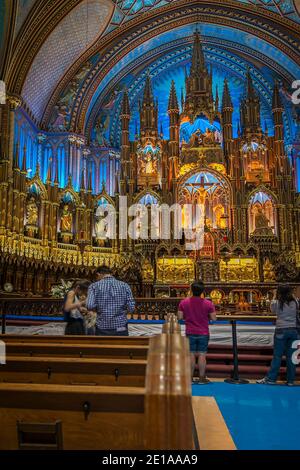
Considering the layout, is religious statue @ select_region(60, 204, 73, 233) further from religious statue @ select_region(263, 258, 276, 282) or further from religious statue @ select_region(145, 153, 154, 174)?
religious statue @ select_region(263, 258, 276, 282)

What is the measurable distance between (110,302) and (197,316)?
1428mm

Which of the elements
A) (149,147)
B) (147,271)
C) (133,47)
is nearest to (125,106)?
(149,147)

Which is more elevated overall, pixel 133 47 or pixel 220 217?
pixel 133 47

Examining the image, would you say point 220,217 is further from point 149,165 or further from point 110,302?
point 110,302

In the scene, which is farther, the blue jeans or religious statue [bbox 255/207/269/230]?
religious statue [bbox 255/207/269/230]

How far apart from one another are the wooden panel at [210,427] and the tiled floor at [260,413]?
341 millimetres

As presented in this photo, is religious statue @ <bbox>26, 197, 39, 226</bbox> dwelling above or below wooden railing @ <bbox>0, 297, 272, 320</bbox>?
above

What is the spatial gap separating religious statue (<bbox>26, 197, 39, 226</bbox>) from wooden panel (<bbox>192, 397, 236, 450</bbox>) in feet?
52.4

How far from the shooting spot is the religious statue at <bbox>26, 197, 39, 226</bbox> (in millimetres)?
18516

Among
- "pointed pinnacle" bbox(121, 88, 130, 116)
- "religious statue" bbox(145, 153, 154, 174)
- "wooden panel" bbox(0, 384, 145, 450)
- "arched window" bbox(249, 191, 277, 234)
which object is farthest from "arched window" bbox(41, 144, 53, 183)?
"wooden panel" bbox(0, 384, 145, 450)

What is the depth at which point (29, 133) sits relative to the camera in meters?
20.9

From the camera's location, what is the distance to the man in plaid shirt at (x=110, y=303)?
5.50 m

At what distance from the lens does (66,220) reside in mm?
20203

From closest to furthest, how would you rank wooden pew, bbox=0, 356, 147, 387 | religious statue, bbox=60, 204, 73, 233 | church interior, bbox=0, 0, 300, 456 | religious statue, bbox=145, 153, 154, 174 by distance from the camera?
wooden pew, bbox=0, 356, 147, 387 → church interior, bbox=0, 0, 300, 456 → religious statue, bbox=60, 204, 73, 233 → religious statue, bbox=145, 153, 154, 174
